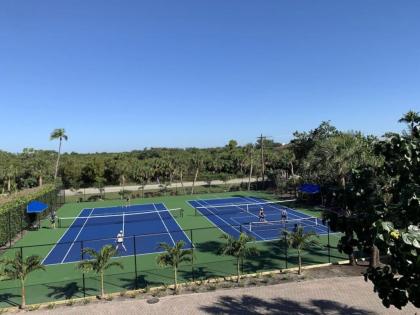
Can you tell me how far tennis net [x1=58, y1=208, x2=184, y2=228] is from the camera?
36.9 metres

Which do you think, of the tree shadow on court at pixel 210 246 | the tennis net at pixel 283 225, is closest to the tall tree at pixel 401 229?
the tree shadow on court at pixel 210 246

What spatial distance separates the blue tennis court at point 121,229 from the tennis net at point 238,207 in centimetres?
282

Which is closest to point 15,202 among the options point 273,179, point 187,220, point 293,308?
point 187,220

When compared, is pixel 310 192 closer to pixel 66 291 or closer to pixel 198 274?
pixel 198 274

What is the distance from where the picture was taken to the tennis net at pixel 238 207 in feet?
134

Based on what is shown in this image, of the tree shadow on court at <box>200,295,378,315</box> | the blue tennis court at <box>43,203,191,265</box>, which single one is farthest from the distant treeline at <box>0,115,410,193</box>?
the tree shadow on court at <box>200,295,378,315</box>

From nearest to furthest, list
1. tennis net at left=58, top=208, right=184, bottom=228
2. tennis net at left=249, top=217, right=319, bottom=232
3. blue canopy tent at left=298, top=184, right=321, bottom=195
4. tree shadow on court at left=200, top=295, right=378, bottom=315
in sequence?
tree shadow on court at left=200, top=295, right=378, bottom=315
tennis net at left=249, top=217, right=319, bottom=232
tennis net at left=58, top=208, right=184, bottom=228
blue canopy tent at left=298, top=184, right=321, bottom=195

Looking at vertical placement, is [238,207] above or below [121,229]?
above

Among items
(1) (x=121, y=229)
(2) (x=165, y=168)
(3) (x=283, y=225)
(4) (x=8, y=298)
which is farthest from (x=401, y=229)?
(2) (x=165, y=168)

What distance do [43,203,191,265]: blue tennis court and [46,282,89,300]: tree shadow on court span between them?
87.2 inches

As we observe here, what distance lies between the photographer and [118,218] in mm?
39375

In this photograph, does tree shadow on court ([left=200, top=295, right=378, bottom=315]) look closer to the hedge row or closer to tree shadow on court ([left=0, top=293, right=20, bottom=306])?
tree shadow on court ([left=0, top=293, right=20, bottom=306])

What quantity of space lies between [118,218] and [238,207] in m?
12.4

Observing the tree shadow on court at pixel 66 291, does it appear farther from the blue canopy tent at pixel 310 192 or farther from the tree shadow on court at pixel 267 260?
the blue canopy tent at pixel 310 192
